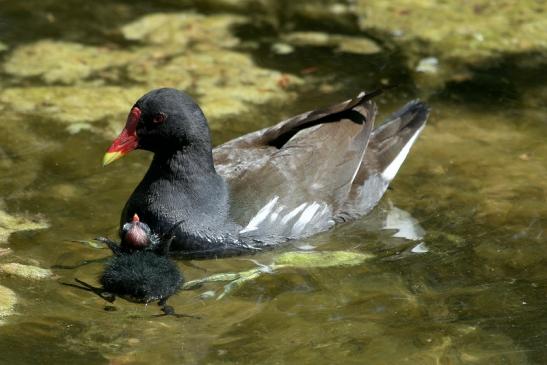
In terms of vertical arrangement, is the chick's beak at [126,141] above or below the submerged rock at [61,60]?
above

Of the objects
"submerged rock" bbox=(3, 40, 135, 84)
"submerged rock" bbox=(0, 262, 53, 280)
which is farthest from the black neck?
"submerged rock" bbox=(3, 40, 135, 84)

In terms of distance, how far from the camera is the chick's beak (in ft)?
16.3

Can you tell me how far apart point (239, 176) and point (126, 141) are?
1.92ft

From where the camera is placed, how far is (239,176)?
5.22 meters

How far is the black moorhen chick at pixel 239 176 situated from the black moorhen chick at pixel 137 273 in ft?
1.12

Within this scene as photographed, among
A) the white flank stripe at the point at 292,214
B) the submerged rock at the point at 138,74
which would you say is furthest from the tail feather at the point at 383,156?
the submerged rock at the point at 138,74

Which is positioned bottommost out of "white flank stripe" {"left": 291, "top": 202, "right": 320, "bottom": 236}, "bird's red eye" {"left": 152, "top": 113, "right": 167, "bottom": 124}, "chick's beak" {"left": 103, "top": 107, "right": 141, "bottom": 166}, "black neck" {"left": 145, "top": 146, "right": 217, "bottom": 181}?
→ "white flank stripe" {"left": 291, "top": 202, "right": 320, "bottom": 236}

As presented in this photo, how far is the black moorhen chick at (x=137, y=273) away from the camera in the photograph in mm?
4445

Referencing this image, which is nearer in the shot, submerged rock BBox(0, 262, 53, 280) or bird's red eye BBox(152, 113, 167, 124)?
submerged rock BBox(0, 262, 53, 280)

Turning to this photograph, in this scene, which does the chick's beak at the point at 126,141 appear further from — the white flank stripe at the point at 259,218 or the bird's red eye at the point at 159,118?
the white flank stripe at the point at 259,218

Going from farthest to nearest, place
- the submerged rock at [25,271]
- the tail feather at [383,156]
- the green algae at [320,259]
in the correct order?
the tail feather at [383,156] → the green algae at [320,259] → the submerged rock at [25,271]

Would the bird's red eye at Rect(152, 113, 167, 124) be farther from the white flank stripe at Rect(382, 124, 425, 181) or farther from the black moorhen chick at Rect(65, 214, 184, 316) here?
the white flank stripe at Rect(382, 124, 425, 181)

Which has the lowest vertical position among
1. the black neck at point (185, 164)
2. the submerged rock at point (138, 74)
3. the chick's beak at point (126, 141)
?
the submerged rock at point (138, 74)

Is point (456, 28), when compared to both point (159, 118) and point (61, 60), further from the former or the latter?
point (159, 118)
